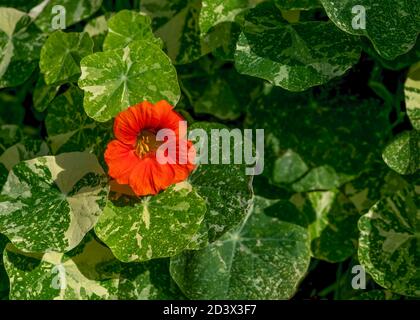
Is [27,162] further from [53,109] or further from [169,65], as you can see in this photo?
[169,65]

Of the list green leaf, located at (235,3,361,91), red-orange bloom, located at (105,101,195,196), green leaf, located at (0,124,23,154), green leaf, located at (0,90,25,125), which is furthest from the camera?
green leaf, located at (0,90,25,125)

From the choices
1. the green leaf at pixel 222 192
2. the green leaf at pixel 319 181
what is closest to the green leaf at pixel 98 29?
the green leaf at pixel 222 192

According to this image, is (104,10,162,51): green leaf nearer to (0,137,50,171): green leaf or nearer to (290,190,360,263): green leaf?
(0,137,50,171): green leaf

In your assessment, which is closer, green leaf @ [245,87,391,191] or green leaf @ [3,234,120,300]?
green leaf @ [3,234,120,300]

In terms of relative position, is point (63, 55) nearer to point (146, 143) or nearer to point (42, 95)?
point (42, 95)

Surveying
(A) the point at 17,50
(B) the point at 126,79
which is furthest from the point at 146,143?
(A) the point at 17,50

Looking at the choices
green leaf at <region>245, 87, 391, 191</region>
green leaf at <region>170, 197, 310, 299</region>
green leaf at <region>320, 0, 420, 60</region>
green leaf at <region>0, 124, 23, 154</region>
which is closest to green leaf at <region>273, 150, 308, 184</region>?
green leaf at <region>245, 87, 391, 191</region>
